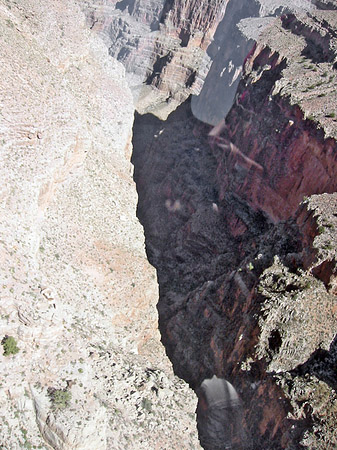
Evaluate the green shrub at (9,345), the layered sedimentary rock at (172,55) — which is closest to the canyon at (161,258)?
the green shrub at (9,345)

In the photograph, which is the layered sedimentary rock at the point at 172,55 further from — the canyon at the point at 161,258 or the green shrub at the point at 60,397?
the green shrub at the point at 60,397

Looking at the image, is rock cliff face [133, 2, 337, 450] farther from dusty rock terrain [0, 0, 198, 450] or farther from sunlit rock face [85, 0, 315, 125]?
sunlit rock face [85, 0, 315, 125]

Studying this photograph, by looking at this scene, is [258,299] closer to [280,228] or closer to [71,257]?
[280,228]

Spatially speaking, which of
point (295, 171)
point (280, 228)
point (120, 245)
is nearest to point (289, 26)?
point (295, 171)

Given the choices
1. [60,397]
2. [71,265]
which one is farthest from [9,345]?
[71,265]

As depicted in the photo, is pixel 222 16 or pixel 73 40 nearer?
pixel 73 40

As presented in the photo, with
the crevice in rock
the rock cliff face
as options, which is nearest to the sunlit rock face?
the crevice in rock
